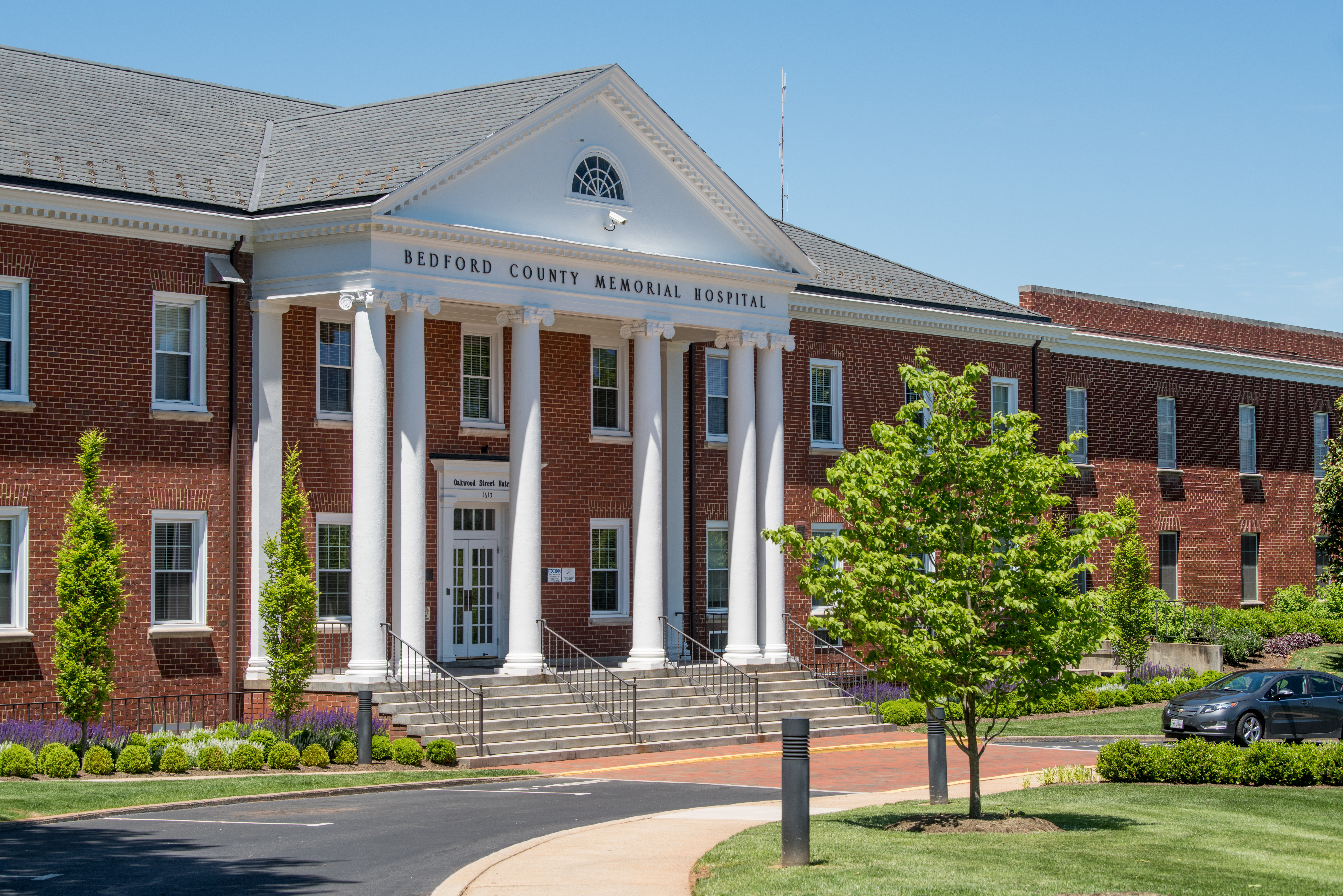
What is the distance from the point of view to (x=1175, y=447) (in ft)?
141

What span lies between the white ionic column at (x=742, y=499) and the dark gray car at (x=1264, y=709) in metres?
7.60

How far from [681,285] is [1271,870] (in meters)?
17.8

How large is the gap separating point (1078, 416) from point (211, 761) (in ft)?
82.9

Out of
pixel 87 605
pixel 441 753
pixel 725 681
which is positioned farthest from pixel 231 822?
pixel 725 681

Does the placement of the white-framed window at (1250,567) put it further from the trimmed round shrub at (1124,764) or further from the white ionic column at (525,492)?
the trimmed round shrub at (1124,764)

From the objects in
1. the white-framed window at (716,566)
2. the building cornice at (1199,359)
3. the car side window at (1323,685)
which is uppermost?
the building cornice at (1199,359)

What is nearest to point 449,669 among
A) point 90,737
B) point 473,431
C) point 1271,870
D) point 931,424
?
point 473,431

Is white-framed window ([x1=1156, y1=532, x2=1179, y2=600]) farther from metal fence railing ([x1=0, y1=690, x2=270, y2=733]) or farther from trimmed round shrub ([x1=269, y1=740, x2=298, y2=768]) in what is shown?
trimmed round shrub ([x1=269, y1=740, x2=298, y2=768])

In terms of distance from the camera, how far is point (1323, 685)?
26750mm

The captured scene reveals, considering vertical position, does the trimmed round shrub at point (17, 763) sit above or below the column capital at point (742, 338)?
below

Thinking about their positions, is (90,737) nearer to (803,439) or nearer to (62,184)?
(62,184)

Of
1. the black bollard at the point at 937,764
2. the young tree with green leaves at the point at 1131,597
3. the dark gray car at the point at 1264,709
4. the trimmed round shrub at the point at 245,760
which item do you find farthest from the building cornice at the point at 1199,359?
the trimmed round shrub at the point at 245,760

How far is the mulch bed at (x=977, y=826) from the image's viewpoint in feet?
51.6

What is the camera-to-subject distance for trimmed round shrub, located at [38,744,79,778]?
20844 mm
